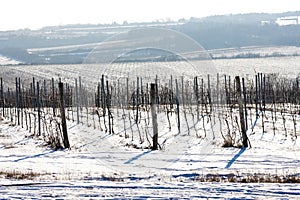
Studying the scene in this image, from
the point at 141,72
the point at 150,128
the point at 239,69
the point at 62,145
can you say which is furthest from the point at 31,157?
the point at 239,69

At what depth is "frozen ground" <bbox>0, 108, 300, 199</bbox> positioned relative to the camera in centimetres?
739

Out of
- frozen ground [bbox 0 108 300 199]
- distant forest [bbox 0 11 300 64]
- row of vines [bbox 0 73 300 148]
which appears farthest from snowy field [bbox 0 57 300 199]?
distant forest [bbox 0 11 300 64]

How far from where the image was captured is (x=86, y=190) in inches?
300

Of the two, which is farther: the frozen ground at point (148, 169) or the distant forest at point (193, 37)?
the distant forest at point (193, 37)

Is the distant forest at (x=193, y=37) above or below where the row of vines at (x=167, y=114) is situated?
above

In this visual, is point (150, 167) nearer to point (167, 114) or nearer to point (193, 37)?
point (167, 114)

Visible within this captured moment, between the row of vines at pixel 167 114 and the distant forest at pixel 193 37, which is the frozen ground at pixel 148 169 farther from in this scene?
the distant forest at pixel 193 37

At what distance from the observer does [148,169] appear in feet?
33.7

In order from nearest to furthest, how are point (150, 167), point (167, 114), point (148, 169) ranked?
point (148, 169) < point (150, 167) < point (167, 114)

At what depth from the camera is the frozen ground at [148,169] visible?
24.3 feet

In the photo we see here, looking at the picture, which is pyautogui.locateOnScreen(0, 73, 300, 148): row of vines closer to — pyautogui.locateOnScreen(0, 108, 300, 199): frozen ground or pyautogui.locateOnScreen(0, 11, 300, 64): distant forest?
pyautogui.locateOnScreen(0, 108, 300, 199): frozen ground

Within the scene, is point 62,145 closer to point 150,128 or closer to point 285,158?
point 150,128

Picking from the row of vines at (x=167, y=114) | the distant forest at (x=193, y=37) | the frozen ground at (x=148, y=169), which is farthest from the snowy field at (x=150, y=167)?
the distant forest at (x=193, y=37)

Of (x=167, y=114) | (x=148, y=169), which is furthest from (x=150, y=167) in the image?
(x=167, y=114)
